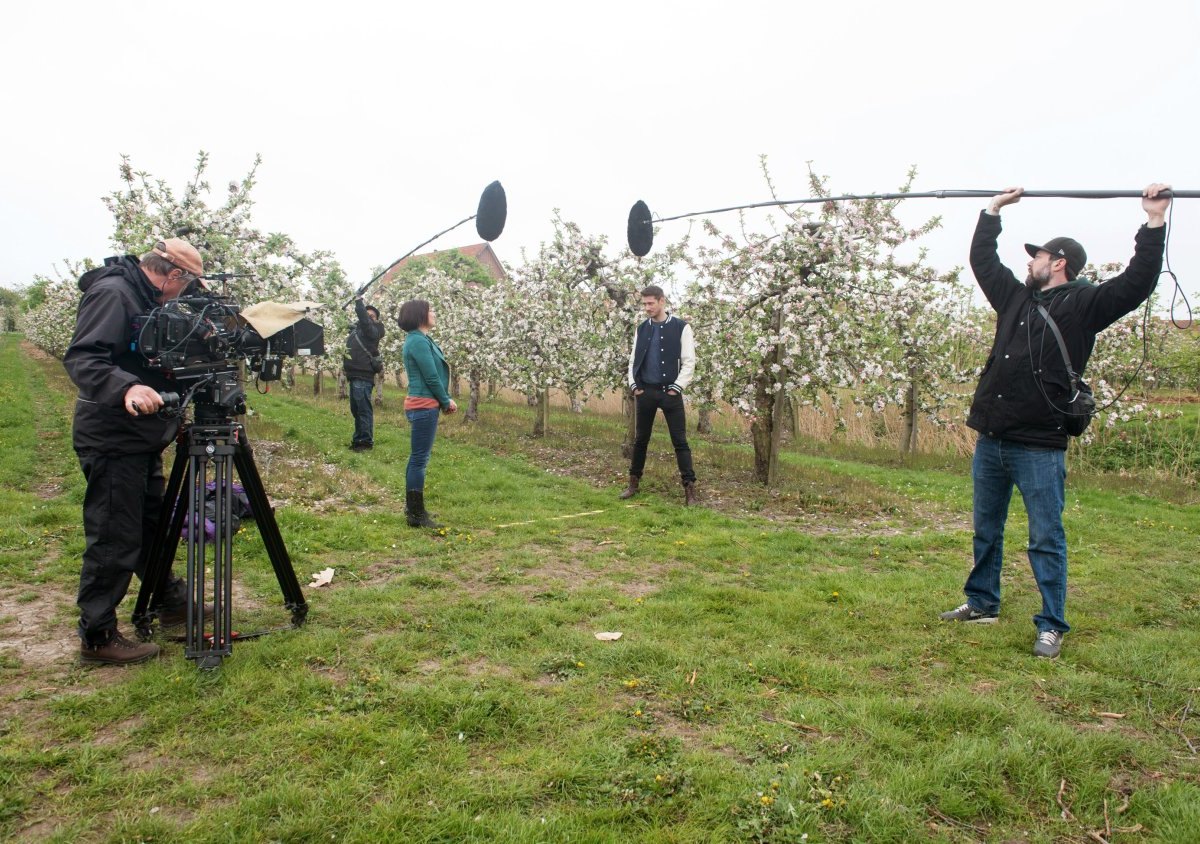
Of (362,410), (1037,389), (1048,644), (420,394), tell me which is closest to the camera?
(1048,644)

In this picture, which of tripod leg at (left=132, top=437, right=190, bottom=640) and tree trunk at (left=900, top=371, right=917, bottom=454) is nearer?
tripod leg at (left=132, top=437, right=190, bottom=640)

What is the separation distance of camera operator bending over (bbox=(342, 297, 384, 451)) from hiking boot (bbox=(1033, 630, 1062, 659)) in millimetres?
9140

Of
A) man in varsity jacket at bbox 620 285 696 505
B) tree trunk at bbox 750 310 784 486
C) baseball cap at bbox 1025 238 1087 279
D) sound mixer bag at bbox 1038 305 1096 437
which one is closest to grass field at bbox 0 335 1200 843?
sound mixer bag at bbox 1038 305 1096 437

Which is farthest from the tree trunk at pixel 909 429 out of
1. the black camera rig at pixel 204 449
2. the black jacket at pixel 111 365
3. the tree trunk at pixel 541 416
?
the black jacket at pixel 111 365

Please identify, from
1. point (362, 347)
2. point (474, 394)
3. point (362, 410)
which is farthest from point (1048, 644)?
point (474, 394)

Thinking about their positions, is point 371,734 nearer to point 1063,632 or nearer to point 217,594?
point 217,594

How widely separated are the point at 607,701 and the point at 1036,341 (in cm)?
309

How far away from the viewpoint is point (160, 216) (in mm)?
9000

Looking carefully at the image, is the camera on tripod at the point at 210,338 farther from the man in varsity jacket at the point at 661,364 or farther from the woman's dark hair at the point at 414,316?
the man in varsity jacket at the point at 661,364

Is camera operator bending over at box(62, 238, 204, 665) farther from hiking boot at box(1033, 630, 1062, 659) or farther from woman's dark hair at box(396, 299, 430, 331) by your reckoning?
hiking boot at box(1033, 630, 1062, 659)

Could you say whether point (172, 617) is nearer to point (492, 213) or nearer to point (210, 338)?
point (210, 338)

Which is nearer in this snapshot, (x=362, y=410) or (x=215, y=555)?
(x=215, y=555)

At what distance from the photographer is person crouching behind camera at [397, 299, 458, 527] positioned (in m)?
6.21

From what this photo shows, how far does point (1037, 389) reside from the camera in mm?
3865
